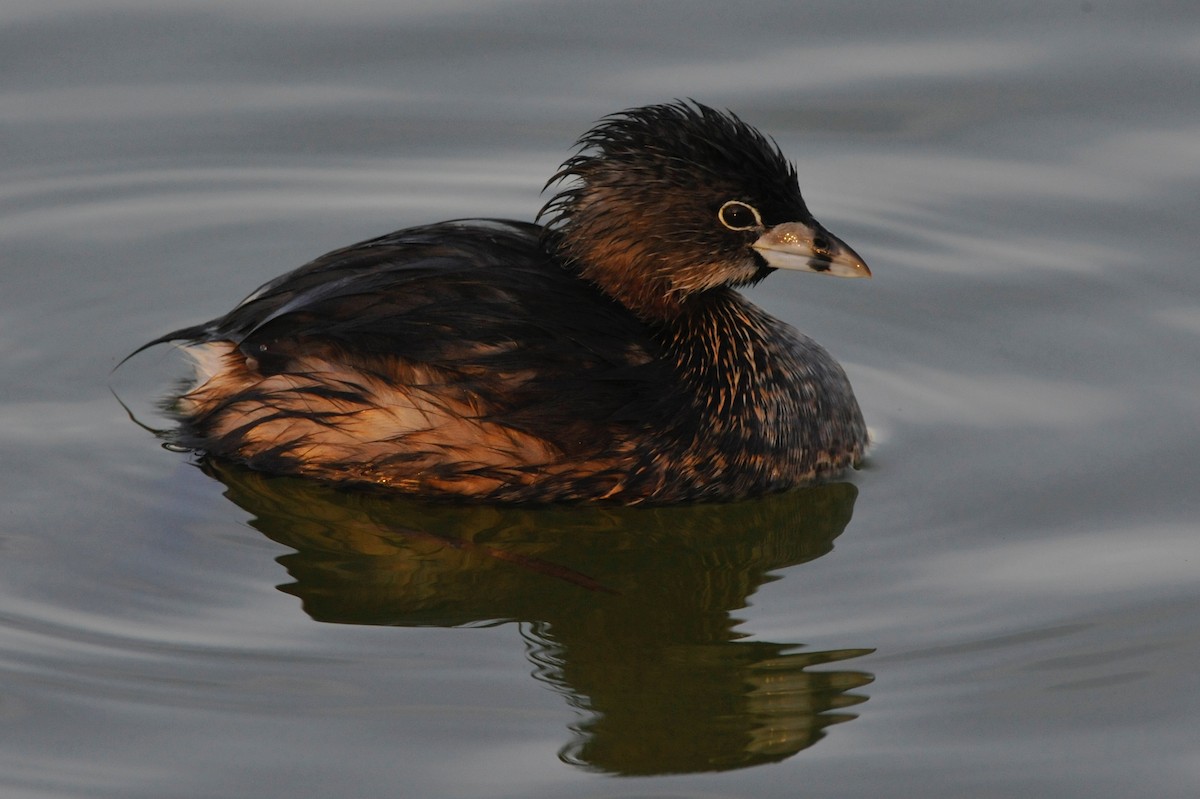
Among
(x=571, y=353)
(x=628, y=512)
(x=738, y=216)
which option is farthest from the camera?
(x=738, y=216)

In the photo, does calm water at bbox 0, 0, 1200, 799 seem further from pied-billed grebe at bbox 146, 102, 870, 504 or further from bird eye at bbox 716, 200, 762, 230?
bird eye at bbox 716, 200, 762, 230

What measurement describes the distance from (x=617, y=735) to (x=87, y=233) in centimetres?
411

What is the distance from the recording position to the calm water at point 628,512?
5.76 metres

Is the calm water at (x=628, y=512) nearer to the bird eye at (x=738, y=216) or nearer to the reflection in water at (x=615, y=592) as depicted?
the reflection in water at (x=615, y=592)

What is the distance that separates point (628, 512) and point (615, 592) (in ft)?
1.70

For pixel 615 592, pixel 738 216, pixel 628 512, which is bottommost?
Result: pixel 615 592

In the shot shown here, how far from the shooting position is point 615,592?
664cm

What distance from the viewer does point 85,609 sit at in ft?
20.6

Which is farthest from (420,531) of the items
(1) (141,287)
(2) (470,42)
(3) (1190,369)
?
(2) (470,42)

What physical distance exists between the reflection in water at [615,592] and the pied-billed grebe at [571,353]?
110 millimetres

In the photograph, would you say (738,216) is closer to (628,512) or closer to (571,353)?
(571,353)

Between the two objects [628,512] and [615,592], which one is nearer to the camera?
[615,592]

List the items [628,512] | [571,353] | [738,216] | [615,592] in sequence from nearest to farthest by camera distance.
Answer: [615,592], [571,353], [628,512], [738,216]

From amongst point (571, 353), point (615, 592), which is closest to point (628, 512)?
point (615, 592)
